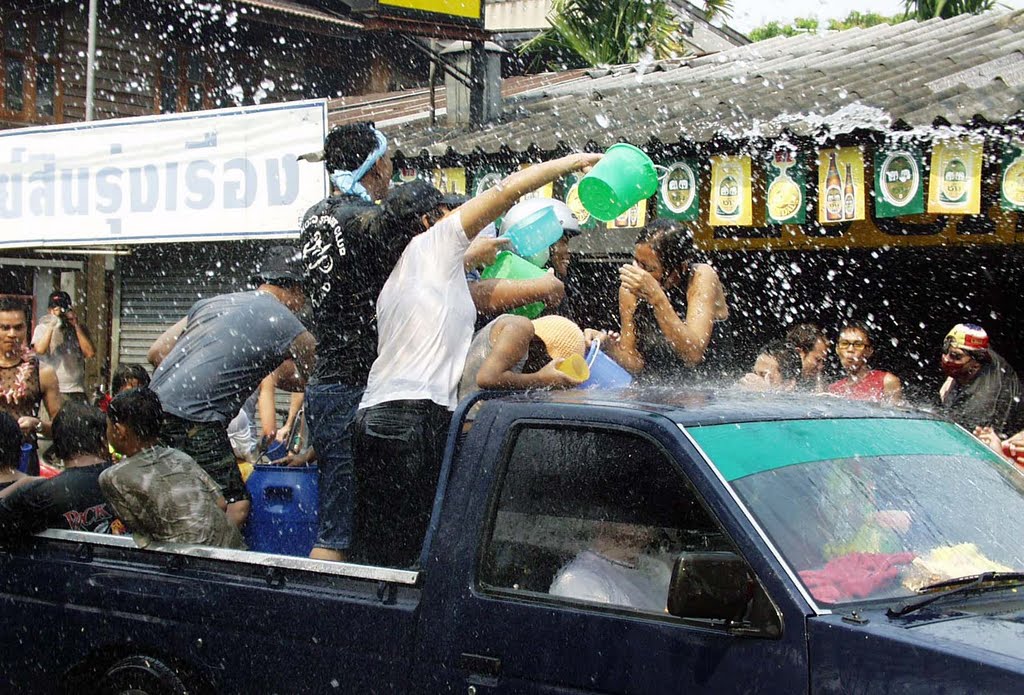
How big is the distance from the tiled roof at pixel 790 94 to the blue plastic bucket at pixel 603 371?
12.3 feet

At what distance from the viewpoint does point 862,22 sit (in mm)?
42812

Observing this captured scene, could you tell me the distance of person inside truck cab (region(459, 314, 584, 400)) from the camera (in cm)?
402

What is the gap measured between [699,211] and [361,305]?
466 centimetres

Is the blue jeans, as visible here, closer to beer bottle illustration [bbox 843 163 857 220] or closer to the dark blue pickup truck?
the dark blue pickup truck

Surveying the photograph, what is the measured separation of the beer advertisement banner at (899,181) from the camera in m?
7.46

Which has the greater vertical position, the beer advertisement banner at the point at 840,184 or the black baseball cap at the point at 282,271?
the beer advertisement banner at the point at 840,184

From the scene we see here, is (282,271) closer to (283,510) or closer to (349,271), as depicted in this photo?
(349,271)

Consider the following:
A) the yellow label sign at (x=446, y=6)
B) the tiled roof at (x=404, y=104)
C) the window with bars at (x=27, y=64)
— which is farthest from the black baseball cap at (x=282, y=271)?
the window with bars at (x=27, y=64)

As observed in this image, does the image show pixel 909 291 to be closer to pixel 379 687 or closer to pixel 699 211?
pixel 699 211

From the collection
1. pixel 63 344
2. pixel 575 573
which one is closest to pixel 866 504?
pixel 575 573

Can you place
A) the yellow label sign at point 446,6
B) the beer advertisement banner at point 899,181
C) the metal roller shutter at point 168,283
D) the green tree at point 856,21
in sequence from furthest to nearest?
the green tree at point 856,21
the metal roller shutter at point 168,283
the yellow label sign at point 446,6
the beer advertisement banner at point 899,181

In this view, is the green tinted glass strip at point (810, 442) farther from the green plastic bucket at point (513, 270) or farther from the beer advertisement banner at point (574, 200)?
the beer advertisement banner at point (574, 200)

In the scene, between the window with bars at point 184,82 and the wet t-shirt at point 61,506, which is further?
the window with bars at point 184,82

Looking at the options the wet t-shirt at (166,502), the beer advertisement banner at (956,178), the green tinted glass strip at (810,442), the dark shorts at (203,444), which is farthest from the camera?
the beer advertisement banner at (956,178)
